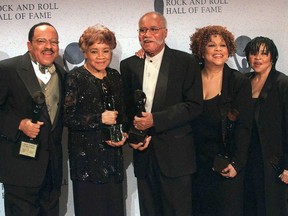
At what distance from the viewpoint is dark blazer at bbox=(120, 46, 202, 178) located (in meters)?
2.38

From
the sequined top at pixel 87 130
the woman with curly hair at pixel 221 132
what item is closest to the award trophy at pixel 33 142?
the sequined top at pixel 87 130

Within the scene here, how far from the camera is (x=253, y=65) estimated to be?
2.65 m

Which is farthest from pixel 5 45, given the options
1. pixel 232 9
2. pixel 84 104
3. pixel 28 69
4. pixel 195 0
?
pixel 232 9

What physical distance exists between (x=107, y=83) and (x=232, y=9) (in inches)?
50.5

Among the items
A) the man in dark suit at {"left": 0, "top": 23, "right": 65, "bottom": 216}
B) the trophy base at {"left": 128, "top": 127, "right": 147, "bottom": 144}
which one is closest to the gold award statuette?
the man in dark suit at {"left": 0, "top": 23, "right": 65, "bottom": 216}

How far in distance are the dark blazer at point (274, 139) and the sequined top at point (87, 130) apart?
0.90m

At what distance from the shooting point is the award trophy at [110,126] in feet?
7.32

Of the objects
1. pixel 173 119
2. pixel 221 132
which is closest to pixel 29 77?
pixel 173 119

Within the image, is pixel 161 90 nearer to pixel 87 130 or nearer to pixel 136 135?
pixel 136 135

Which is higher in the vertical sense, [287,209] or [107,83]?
[107,83]

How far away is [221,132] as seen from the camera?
8.05ft

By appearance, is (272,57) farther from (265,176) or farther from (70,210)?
(70,210)

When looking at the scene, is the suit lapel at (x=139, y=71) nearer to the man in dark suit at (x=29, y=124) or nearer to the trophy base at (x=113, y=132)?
the trophy base at (x=113, y=132)

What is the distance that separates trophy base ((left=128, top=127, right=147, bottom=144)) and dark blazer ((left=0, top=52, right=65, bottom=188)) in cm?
45
